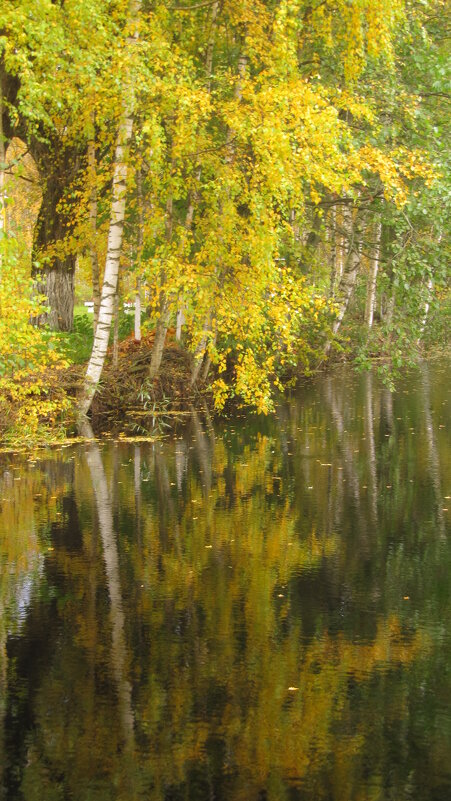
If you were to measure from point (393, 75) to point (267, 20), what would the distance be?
2787 mm

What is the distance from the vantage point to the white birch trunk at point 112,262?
64.5 ft

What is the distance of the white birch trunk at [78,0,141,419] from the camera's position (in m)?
19.7

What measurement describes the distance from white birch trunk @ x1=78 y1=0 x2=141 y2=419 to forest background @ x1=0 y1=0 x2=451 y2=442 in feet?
0.14

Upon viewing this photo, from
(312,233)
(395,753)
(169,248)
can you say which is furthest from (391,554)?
(312,233)

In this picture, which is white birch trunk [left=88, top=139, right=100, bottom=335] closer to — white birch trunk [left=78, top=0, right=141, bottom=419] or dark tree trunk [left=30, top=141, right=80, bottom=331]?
white birch trunk [left=78, top=0, right=141, bottom=419]

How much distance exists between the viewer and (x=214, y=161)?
20453mm

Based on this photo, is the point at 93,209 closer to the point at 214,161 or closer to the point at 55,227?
the point at 214,161

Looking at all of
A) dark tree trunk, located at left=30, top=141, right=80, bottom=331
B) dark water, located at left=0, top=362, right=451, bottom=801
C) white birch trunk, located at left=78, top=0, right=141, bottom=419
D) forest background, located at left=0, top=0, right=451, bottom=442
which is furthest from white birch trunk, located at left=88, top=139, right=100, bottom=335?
dark water, located at left=0, top=362, right=451, bottom=801

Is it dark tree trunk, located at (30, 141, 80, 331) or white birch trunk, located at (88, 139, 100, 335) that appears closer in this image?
white birch trunk, located at (88, 139, 100, 335)

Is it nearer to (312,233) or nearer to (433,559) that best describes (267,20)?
(312,233)

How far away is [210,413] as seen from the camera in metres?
23.0

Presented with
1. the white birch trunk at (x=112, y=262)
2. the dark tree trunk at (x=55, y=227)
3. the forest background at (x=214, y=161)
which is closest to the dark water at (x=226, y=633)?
the forest background at (x=214, y=161)

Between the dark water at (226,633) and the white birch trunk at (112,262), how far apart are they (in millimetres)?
5085

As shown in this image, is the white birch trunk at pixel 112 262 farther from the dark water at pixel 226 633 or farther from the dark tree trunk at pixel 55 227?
the dark tree trunk at pixel 55 227
